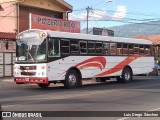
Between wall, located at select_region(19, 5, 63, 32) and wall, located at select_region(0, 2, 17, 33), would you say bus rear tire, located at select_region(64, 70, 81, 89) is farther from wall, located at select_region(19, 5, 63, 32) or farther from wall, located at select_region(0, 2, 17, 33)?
wall, located at select_region(19, 5, 63, 32)

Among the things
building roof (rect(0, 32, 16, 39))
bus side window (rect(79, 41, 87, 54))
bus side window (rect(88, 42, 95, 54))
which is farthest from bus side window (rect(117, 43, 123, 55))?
building roof (rect(0, 32, 16, 39))

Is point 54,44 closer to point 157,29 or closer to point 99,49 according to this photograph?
point 99,49

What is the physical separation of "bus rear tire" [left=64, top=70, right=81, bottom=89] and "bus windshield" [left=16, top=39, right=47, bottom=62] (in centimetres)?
184

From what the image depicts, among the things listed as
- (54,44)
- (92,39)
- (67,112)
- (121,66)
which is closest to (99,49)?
(92,39)

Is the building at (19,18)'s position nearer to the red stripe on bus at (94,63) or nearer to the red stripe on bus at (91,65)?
the red stripe on bus at (94,63)

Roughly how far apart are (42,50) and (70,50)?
184cm

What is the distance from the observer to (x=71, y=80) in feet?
67.3

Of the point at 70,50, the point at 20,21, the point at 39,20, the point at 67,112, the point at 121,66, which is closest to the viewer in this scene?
the point at 67,112

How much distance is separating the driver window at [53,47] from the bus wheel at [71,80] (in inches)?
54.4

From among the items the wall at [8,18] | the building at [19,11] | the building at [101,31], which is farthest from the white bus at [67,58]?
the building at [101,31]

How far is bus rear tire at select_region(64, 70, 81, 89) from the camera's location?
2019 centimetres

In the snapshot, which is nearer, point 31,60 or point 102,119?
point 102,119

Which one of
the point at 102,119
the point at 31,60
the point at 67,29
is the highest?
the point at 67,29

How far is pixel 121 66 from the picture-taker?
2450cm
